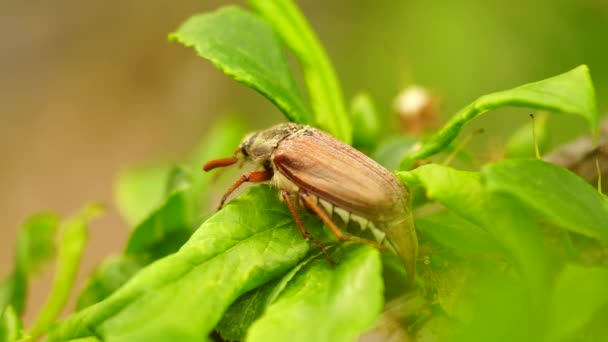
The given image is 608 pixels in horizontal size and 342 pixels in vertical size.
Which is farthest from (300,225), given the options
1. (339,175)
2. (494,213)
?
(494,213)

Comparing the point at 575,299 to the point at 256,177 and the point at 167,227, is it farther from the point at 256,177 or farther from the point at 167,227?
the point at 167,227

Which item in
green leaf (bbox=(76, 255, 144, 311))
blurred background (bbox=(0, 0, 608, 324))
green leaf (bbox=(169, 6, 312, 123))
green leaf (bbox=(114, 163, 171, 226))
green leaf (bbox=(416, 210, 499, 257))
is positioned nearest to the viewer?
green leaf (bbox=(416, 210, 499, 257))

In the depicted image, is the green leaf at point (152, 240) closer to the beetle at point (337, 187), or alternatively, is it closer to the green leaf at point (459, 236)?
the beetle at point (337, 187)

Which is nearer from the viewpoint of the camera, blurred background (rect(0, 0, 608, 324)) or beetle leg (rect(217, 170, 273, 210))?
beetle leg (rect(217, 170, 273, 210))

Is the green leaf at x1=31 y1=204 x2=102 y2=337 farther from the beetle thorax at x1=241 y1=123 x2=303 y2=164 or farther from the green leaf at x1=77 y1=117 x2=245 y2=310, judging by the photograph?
the beetle thorax at x1=241 y1=123 x2=303 y2=164

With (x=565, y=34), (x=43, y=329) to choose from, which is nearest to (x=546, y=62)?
(x=565, y=34)

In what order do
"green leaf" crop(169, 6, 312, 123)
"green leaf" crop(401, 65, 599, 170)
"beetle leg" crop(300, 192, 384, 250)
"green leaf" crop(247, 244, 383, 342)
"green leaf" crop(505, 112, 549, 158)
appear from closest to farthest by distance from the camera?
"green leaf" crop(247, 244, 383, 342), "green leaf" crop(401, 65, 599, 170), "beetle leg" crop(300, 192, 384, 250), "green leaf" crop(169, 6, 312, 123), "green leaf" crop(505, 112, 549, 158)

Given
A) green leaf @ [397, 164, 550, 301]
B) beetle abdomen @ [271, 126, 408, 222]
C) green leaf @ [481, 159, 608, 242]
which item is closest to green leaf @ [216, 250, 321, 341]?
beetle abdomen @ [271, 126, 408, 222]

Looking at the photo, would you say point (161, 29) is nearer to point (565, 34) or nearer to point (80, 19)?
point (80, 19)
